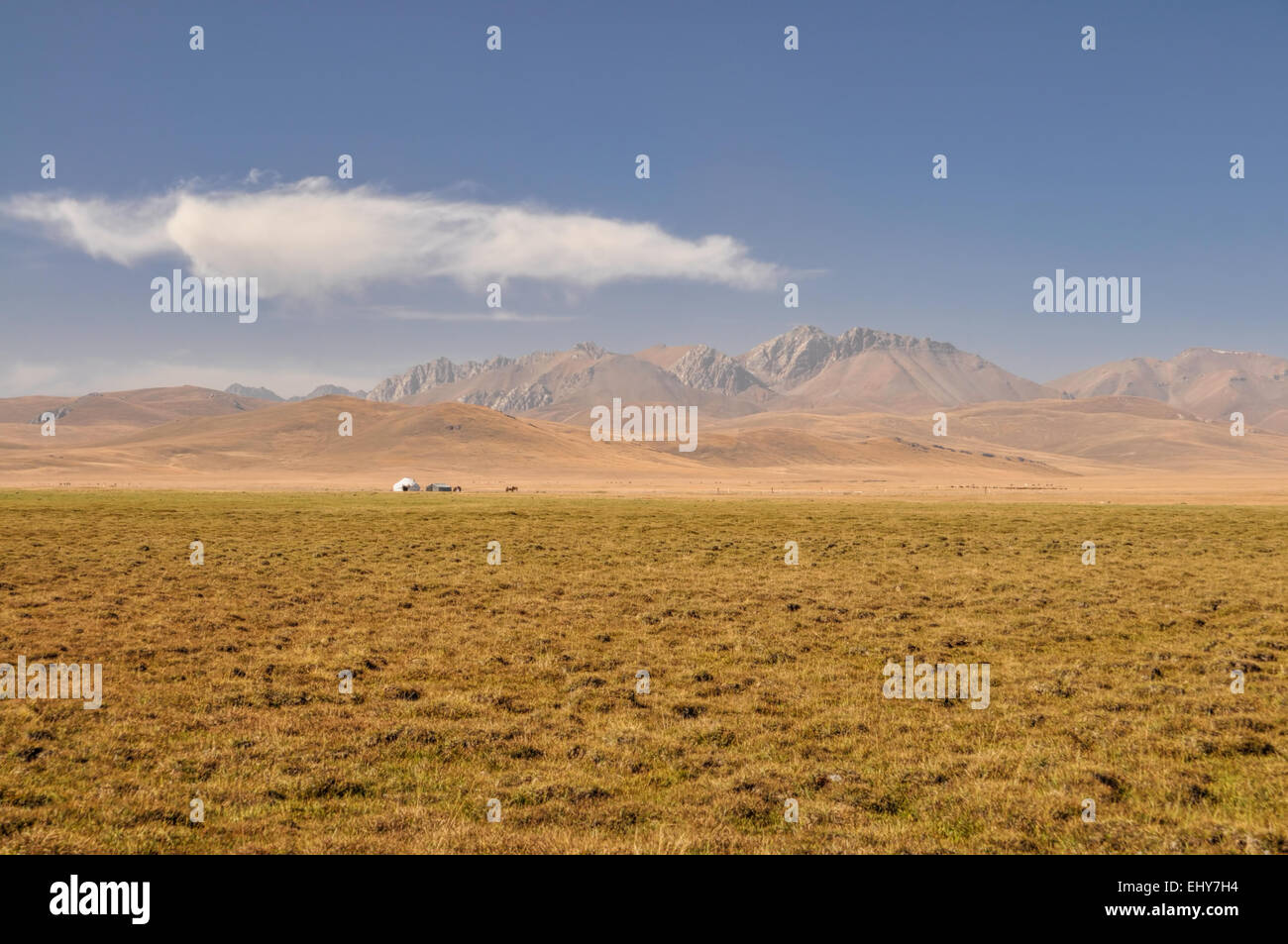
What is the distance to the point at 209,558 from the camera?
129 feet

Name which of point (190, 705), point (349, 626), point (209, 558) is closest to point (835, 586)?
point (349, 626)

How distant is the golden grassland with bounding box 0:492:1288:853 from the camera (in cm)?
1147

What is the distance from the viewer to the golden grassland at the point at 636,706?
1147 centimetres

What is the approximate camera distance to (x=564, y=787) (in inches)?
508

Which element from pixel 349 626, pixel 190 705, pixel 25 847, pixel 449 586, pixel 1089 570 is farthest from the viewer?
pixel 1089 570

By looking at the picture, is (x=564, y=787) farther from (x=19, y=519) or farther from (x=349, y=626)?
(x=19, y=519)

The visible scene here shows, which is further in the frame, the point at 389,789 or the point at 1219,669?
the point at 1219,669

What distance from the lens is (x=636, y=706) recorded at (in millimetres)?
17750

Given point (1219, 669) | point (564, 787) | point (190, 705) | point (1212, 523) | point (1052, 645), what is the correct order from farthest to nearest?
point (1212, 523)
point (1052, 645)
point (1219, 669)
point (190, 705)
point (564, 787)

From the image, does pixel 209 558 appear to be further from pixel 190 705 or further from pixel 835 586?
pixel 835 586
